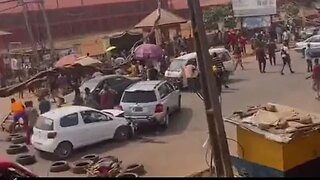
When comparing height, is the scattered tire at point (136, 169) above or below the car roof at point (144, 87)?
below

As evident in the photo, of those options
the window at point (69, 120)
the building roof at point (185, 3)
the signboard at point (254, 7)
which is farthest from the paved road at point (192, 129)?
the building roof at point (185, 3)

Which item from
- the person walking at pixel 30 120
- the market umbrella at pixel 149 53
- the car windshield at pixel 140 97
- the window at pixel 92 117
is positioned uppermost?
the market umbrella at pixel 149 53

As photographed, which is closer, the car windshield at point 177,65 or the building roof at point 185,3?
the car windshield at point 177,65

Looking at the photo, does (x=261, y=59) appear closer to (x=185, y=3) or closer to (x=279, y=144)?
(x=279, y=144)

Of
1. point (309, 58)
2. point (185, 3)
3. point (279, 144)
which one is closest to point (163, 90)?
point (279, 144)

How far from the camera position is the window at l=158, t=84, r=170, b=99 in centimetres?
1866

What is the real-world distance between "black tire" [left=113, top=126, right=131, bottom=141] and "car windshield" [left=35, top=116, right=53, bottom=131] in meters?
2.15

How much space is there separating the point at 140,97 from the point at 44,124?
3.46 metres

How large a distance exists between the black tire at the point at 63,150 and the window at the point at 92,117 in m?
0.83

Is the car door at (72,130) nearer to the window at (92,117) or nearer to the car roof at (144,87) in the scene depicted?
the window at (92,117)

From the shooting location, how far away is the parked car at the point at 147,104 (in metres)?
17.9

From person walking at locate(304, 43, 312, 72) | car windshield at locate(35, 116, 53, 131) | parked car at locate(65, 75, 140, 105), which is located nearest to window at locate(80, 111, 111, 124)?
car windshield at locate(35, 116, 53, 131)

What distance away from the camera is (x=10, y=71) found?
33000mm

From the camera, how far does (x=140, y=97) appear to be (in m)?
18.2
